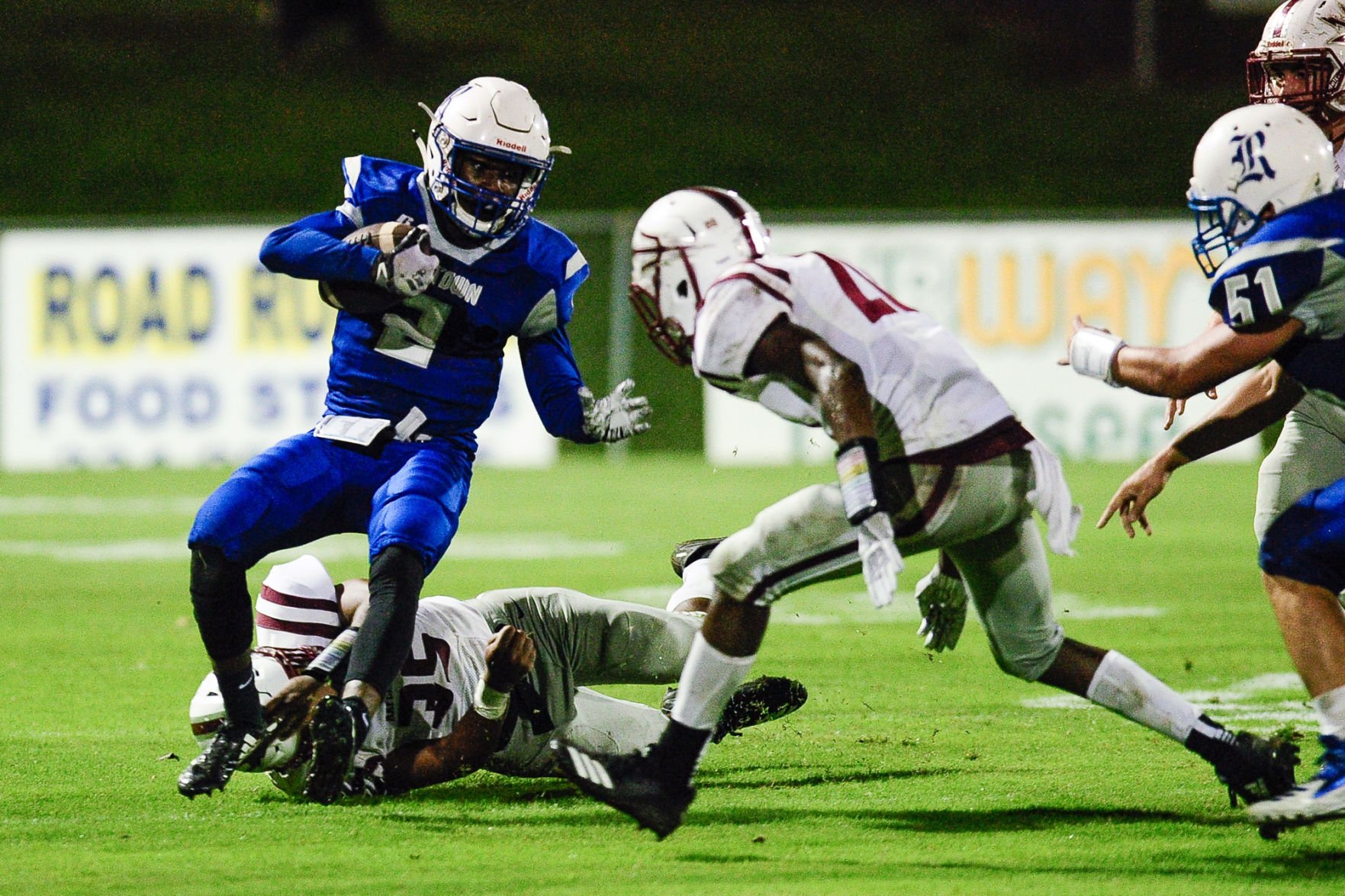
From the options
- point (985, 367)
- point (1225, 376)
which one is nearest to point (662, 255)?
point (1225, 376)

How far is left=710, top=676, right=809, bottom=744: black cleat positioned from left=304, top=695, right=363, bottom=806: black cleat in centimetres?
107

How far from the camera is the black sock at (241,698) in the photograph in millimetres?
4156

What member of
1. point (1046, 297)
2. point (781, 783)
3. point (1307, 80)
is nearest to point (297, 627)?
point (781, 783)

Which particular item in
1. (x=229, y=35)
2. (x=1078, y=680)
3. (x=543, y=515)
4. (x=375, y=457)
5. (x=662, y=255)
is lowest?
(x=543, y=515)

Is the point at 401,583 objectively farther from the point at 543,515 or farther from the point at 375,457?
the point at 543,515

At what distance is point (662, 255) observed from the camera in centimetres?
384

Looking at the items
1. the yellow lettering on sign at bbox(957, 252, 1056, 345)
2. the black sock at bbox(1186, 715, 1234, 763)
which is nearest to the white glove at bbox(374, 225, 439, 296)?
the black sock at bbox(1186, 715, 1234, 763)

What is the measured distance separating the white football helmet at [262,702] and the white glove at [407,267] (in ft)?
3.03

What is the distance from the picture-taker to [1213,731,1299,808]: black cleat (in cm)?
377

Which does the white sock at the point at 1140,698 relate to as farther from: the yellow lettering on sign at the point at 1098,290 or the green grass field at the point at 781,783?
the yellow lettering on sign at the point at 1098,290

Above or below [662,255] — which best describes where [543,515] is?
below

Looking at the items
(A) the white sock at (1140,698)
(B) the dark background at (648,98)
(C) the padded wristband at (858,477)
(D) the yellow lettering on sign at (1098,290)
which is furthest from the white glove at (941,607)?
(B) the dark background at (648,98)

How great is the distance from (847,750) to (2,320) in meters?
9.41

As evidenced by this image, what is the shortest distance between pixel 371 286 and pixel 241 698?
1.09 m
